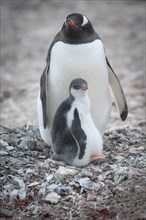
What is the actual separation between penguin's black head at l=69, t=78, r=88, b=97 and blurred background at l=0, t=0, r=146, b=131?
95.0 inches

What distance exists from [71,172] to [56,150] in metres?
0.29

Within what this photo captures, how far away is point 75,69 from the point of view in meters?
4.85

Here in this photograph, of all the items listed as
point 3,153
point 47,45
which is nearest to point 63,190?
point 3,153

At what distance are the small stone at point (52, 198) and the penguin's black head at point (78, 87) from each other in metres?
0.75

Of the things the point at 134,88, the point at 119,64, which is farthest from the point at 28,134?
the point at 119,64

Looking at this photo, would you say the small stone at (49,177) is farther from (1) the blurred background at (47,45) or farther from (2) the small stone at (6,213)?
(1) the blurred background at (47,45)

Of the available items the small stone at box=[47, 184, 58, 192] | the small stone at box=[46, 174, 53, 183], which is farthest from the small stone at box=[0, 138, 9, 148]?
the small stone at box=[47, 184, 58, 192]

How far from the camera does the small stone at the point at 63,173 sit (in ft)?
14.9

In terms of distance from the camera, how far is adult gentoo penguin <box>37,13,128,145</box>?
15.9 ft

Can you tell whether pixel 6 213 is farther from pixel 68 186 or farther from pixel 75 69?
pixel 75 69

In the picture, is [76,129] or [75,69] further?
[75,69]

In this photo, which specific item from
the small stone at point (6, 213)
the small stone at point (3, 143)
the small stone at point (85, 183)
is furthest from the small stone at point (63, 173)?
the small stone at point (3, 143)

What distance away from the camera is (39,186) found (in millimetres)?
4520

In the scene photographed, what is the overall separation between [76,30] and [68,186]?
1.19 meters
